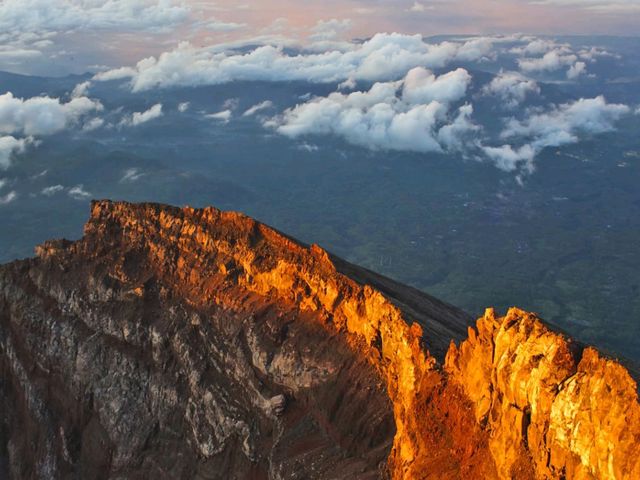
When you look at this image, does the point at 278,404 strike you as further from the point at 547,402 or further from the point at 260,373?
the point at 547,402

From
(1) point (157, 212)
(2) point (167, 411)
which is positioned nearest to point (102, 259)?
(1) point (157, 212)

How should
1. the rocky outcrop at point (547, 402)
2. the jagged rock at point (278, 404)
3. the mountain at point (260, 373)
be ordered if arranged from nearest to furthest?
the rocky outcrop at point (547, 402) → the mountain at point (260, 373) → the jagged rock at point (278, 404)

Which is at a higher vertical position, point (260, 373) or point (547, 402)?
point (547, 402)

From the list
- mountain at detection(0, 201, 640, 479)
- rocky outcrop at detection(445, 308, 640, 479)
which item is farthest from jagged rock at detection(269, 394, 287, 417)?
rocky outcrop at detection(445, 308, 640, 479)

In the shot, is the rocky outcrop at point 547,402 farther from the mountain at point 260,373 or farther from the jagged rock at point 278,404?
the jagged rock at point 278,404

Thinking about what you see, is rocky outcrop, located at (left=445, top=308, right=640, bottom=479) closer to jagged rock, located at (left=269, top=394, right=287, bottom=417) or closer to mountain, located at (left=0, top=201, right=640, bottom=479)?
mountain, located at (left=0, top=201, right=640, bottom=479)

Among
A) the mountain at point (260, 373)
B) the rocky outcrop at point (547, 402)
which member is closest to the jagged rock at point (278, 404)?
the mountain at point (260, 373)

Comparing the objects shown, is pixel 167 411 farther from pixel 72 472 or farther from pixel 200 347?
pixel 72 472

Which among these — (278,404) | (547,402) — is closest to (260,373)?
(278,404)
